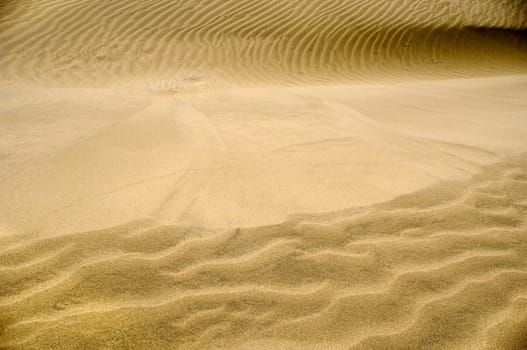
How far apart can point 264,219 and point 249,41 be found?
7.30 metres

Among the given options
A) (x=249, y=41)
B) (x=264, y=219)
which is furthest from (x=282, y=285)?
(x=249, y=41)

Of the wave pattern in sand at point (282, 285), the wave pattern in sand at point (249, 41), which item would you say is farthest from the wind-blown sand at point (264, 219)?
the wave pattern in sand at point (249, 41)

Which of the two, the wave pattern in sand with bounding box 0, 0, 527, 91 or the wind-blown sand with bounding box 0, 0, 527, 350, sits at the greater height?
the wave pattern in sand with bounding box 0, 0, 527, 91

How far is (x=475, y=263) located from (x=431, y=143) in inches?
60.6

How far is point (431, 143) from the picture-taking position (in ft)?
10.2

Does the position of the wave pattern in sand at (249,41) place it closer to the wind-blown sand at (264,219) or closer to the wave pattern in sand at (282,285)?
the wind-blown sand at (264,219)

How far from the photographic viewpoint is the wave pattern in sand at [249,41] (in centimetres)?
712

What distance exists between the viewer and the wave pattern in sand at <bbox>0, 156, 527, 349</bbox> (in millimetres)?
1479

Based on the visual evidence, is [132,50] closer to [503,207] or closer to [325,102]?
[325,102]

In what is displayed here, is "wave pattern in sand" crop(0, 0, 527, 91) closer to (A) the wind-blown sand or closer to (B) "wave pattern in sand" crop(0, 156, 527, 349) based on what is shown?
(A) the wind-blown sand

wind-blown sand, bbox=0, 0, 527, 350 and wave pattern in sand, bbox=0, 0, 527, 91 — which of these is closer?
wind-blown sand, bbox=0, 0, 527, 350

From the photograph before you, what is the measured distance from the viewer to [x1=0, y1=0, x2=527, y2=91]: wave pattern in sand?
23.4ft

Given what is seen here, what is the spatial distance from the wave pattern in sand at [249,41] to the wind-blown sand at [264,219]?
8.73 ft

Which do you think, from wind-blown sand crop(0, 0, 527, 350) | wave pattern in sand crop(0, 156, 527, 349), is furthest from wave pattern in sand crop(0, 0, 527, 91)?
wave pattern in sand crop(0, 156, 527, 349)
